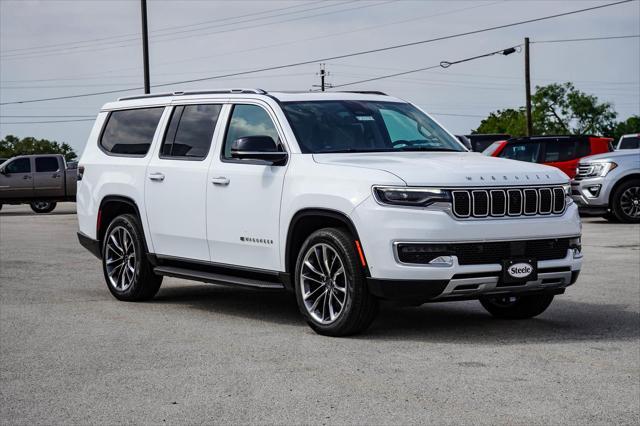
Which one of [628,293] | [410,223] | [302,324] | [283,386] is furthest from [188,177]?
[628,293]

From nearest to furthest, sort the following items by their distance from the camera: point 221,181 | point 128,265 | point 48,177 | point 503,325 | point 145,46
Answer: point 503,325
point 221,181
point 128,265
point 48,177
point 145,46

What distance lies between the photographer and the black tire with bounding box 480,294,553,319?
31.0 ft

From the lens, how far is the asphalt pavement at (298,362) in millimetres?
6172

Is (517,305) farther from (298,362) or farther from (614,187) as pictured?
(614,187)

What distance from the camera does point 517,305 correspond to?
959 centimetres

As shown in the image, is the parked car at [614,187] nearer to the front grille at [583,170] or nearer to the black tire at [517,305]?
the front grille at [583,170]

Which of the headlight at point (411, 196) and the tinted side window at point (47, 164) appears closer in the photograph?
the headlight at point (411, 196)

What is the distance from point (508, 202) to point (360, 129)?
1629 mm

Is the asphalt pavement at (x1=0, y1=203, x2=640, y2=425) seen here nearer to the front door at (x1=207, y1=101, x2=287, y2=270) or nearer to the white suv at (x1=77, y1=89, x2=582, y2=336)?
the white suv at (x1=77, y1=89, x2=582, y2=336)

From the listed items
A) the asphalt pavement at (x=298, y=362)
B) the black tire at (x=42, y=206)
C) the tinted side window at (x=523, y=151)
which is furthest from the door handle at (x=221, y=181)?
the black tire at (x=42, y=206)

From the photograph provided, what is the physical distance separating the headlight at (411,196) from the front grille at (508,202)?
117 millimetres

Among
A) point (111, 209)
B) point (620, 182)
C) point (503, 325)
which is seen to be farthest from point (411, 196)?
point (620, 182)

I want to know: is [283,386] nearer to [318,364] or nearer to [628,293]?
[318,364]

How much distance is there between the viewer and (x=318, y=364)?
7.52 metres
